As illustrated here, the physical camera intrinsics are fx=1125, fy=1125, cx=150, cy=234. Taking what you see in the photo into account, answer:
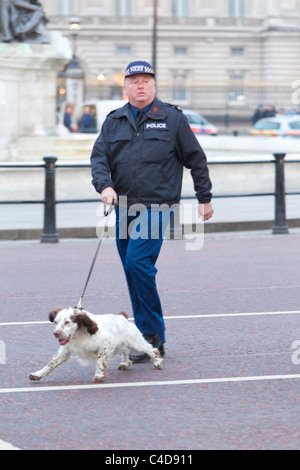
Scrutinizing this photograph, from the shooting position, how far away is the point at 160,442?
521cm

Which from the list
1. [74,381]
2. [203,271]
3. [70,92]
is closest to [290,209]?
[203,271]

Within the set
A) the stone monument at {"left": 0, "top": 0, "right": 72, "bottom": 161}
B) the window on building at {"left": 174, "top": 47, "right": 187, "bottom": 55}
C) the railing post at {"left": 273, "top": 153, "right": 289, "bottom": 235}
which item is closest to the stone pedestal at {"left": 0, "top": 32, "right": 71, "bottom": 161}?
the stone monument at {"left": 0, "top": 0, "right": 72, "bottom": 161}

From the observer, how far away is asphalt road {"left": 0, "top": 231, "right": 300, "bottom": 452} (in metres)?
5.40

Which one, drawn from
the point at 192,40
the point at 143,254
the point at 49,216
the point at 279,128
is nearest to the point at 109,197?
the point at 143,254

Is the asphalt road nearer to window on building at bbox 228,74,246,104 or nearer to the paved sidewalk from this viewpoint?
the paved sidewalk

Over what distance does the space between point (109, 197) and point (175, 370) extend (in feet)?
3.75

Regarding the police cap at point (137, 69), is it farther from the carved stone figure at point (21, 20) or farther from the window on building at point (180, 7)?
the window on building at point (180, 7)

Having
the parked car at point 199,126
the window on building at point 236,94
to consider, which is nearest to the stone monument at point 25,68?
the parked car at point 199,126

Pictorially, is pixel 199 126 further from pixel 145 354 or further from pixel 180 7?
pixel 180 7

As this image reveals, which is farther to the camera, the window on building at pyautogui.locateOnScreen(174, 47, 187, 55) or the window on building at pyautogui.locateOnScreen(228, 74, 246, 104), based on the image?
the window on building at pyautogui.locateOnScreen(174, 47, 187, 55)

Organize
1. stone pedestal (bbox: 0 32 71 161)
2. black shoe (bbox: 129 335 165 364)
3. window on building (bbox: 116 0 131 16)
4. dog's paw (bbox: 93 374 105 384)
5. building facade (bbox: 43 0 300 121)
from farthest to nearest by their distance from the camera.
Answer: window on building (bbox: 116 0 131 16) < building facade (bbox: 43 0 300 121) < stone pedestal (bbox: 0 32 71 161) < black shoe (bbox: 129 335 165 364) < dog's paw (bbox: 93 374 105 384)

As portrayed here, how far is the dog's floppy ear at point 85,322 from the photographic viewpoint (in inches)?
249

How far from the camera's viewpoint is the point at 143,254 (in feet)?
22.7

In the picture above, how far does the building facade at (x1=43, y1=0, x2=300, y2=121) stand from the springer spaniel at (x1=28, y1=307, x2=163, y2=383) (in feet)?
243
